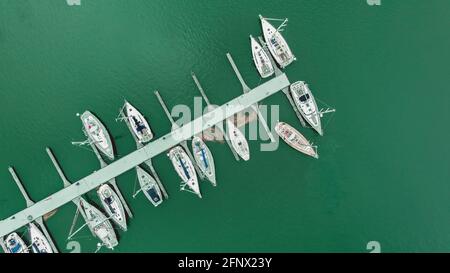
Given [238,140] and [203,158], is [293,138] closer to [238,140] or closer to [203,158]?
[238,140]

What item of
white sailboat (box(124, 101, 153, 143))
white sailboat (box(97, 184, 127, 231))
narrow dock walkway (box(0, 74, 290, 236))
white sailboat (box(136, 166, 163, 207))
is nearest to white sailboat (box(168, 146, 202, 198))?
narrow dock walkway (box(0, 74, 290, 236))

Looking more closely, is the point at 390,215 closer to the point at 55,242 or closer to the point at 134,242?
the point at 134,242

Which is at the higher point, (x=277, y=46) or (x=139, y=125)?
(x=277, y=46)

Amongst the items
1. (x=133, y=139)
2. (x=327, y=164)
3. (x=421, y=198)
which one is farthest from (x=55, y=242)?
(x=421, y=198)

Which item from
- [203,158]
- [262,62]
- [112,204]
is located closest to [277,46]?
[262,62]

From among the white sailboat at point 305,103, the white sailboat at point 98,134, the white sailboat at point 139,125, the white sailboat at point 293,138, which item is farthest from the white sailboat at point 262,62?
the white sailboat at point 98,134

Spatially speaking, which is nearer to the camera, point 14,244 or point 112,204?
point 14,244
